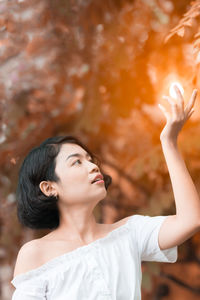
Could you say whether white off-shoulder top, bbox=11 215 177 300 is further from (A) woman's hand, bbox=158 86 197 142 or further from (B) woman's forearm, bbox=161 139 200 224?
(A) woman's hand, bbox=158 86 197 142

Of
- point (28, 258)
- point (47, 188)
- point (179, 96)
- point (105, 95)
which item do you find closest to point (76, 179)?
point (47, 188)

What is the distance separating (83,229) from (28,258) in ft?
0.55

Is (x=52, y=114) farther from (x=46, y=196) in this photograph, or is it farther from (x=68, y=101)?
(x=46, y=196)

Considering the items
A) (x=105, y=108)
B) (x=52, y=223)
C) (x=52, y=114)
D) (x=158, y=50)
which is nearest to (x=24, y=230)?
(x=52, y=114)

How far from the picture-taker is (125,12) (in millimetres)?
1872

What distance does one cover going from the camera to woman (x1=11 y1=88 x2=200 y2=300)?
871mm

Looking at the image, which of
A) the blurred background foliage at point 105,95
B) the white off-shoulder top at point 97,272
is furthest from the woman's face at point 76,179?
the blurred background foliage at point 105,95

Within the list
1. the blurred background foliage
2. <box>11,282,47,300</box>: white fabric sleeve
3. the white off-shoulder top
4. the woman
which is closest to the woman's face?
the woman

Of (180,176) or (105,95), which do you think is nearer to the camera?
(180,176)

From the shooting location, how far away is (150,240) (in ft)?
A: 3.20

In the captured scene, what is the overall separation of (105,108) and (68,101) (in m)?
0.22

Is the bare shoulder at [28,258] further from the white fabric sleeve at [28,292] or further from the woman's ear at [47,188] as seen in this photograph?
the woman's ear at [47,188]

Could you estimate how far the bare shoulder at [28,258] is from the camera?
0.91 m

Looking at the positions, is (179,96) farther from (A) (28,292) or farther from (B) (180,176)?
(A) (28,292)
